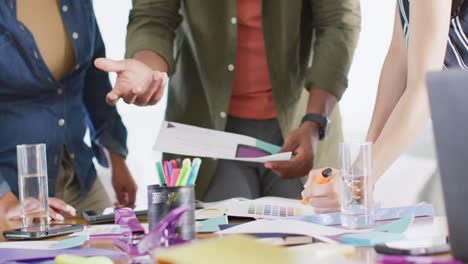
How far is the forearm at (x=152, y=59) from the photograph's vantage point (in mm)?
2201

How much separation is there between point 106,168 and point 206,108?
44 cm

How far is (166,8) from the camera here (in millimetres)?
2320

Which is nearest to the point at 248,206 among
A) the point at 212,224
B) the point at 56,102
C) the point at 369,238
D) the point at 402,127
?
the point at 212,224

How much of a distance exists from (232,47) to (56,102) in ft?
1.93

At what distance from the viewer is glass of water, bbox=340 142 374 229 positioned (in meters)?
1.30

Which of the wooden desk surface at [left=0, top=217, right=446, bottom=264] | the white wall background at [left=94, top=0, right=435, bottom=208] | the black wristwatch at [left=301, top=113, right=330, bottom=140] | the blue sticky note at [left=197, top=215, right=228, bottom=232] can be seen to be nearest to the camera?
the wooden desk surface at [left=0, top=217, right=446, bottom=264]

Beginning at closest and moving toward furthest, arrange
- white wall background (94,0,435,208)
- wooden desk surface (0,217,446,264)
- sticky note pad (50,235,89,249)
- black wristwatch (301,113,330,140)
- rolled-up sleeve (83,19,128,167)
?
wooden desk surface (0,217,446,264) → sticky note pad (50,235,89,249) → black wristwatch (301,113,330,140) → rolled-up sleeve (83,19,128,167) → white wall background (94,0,435,208)

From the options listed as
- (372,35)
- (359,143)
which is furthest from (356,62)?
(359,143)

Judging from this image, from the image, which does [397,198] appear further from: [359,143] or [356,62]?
[359,143]

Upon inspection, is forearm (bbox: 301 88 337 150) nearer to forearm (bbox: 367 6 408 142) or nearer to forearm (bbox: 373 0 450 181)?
forearm (bbox: 367 6 408 142)

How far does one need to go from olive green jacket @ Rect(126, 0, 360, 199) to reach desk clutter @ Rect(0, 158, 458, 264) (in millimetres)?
811

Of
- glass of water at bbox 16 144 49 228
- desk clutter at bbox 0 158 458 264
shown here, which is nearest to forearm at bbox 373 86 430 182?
desk clutter at bbox 0 158 458 264

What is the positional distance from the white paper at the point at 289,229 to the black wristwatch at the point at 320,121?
2.95 feet

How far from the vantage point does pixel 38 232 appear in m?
1.45
